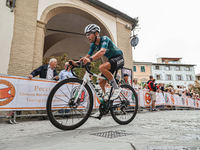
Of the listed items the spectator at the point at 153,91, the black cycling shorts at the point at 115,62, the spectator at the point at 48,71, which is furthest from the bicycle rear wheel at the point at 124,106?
the spectator at the point at 153,91

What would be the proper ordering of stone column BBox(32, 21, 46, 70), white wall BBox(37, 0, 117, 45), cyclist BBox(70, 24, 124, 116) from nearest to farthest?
cyclist BBox(70, 24, 124, 116)
stone column BBox(32, 21, 46, 70)
white wall BBox(37, 0, 117, 45)

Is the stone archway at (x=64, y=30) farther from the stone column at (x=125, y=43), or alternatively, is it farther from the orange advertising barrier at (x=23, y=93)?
the orange advertising barrier at (x=23, y=93)

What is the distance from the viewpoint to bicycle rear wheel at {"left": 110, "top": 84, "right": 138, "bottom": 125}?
3101 mm

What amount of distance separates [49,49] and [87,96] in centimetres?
1526

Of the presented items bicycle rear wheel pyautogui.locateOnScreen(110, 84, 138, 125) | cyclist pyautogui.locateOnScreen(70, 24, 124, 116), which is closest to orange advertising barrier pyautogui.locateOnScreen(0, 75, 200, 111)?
bicycle rear wheel pyautogui.locateOnScreen(110, 84, 138, 125)

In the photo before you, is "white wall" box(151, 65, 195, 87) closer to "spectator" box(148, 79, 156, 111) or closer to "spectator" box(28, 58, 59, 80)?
"spectator" box(148, 79, 156, 111)

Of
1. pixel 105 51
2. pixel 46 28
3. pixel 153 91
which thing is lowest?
pixel 153 91

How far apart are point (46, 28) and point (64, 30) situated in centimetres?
544

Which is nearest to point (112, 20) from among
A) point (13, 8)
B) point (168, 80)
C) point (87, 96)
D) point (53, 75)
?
point (13, 8)

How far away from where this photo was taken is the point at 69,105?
96.0 inches

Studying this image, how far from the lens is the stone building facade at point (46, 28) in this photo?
22.3ft

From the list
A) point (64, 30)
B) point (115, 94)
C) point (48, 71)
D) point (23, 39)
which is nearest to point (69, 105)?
point (115, 94)

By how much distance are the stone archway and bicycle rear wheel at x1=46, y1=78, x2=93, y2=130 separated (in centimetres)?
563

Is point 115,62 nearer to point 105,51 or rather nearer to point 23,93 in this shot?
point 105,51
